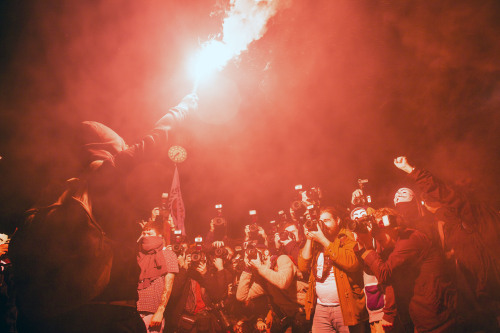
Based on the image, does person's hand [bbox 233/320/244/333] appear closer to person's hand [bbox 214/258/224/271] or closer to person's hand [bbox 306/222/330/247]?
person's hand [bbox 214/258/224/271]

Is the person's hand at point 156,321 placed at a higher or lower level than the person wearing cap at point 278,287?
lower

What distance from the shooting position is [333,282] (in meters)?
3.43

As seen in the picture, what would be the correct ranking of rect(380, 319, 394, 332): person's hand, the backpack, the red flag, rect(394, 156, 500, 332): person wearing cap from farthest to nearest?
1. the red flag
2. rect(380, 319, 394, 332): person's hand
3. rect(394, 156, 500, 332): person wearing cap
4. the backpack

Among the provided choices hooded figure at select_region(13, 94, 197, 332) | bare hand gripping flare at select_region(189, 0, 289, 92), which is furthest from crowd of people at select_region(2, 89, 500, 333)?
bare hand gripping flare at select_region(189, 0, 289, 92)

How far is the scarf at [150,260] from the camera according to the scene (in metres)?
4.09

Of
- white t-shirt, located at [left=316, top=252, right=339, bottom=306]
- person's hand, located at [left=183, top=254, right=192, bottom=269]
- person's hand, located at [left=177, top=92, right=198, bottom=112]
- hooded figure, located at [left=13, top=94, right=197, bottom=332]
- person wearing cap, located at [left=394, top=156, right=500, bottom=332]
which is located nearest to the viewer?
hooded figure, located at [left=13, top=94, right=197, bottom=332]

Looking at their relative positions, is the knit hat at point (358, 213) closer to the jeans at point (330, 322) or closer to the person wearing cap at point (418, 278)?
the person wearing cap at point (418, 278)

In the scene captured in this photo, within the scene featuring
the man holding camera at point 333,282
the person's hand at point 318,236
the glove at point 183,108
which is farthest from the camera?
the person's hand at point 318,236

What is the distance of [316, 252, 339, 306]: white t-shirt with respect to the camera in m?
3.35

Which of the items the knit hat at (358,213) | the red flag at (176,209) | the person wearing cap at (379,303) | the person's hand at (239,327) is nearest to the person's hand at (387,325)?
the person wearing cap at (379,303)

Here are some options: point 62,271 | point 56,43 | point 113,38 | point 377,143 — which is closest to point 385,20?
point 377,143

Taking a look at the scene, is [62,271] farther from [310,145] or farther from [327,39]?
[310,145]

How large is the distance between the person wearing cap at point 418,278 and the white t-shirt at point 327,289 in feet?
2.03

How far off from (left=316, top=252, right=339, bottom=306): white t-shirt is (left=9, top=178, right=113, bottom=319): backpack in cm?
305
